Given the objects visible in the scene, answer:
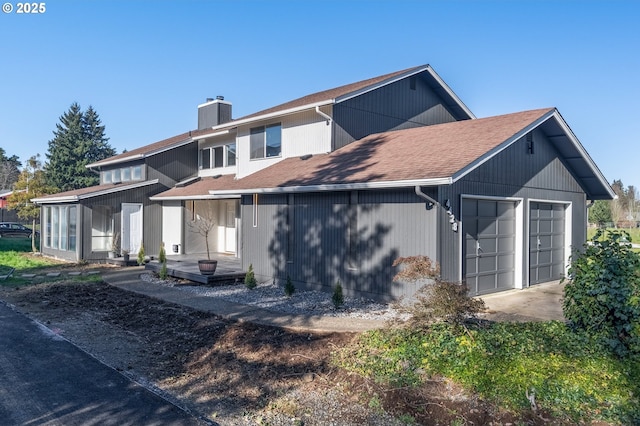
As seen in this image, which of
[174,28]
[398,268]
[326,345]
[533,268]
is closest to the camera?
[326,345]

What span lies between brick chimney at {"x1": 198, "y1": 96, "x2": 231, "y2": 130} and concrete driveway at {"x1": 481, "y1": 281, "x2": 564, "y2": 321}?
53.6ft

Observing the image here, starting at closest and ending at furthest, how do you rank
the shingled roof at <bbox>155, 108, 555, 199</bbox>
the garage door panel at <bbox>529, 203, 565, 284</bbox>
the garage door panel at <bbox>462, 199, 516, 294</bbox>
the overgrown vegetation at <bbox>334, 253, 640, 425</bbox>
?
the overgrown vegetation at <bbox>334, 253, 640, 425</bbox> → the shingled roof at <bbox>155, 108, 555, 199</bbox> → the garage door panel at <bbox>462, 199, 516, 294</bbox> → the garage door panel at <bbox>529, 203, 565, 284</bbox>

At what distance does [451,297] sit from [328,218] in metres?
5.53

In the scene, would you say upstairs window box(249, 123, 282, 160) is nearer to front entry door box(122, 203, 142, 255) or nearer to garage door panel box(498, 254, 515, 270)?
front entry door box(122, 203, 142, 255)

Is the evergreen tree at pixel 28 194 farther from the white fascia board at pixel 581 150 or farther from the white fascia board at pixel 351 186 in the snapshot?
the white fascia board at pixel 581 150

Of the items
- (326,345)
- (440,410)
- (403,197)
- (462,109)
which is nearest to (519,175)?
(403,197)

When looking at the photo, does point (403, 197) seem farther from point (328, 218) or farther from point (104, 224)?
point (104, 224)

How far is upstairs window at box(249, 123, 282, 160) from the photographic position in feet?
53.7

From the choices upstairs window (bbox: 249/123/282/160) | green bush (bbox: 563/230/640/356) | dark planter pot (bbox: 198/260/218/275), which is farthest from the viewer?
upstairs window (bbox: 249/123/282/160)

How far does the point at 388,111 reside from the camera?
52.2 feet

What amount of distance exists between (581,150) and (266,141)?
33.4ft

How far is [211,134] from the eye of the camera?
19516mm

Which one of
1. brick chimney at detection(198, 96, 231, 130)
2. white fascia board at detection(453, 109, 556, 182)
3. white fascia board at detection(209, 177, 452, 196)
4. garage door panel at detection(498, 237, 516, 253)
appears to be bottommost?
garage door panel at detection(498, 237, 516, 253)

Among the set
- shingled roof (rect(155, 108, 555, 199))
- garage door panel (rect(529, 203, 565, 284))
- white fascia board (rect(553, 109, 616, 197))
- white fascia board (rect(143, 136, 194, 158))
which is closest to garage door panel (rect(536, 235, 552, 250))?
garage door panel (rect(529, 203, 565, 284))
